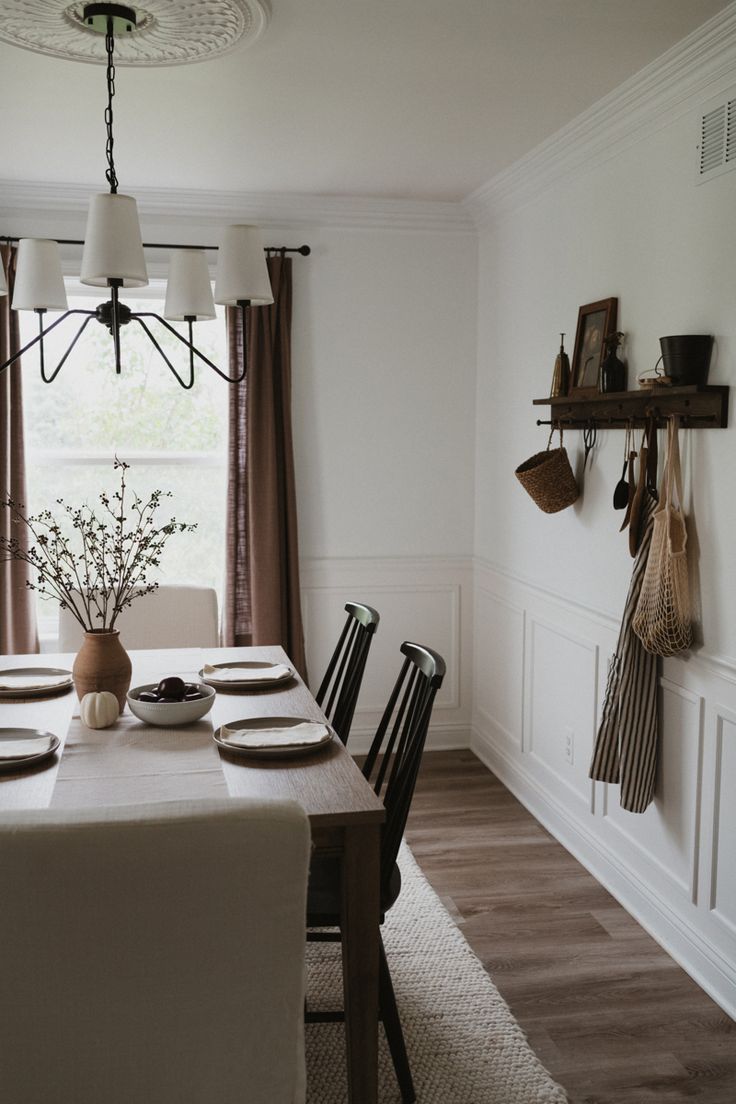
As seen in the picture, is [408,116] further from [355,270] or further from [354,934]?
[354,934]

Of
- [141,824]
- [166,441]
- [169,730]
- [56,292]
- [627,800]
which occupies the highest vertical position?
[56,292]

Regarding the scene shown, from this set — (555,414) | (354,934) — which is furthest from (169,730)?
(555,414)

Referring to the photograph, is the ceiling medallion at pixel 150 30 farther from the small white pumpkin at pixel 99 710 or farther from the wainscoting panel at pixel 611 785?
the wainscoting panel at pixel 611 785

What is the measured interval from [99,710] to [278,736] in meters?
0.47

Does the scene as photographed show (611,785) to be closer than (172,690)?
No

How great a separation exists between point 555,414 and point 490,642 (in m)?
1.33

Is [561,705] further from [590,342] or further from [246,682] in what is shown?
[246,682]

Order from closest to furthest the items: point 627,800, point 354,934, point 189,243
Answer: point 354,934 → point 627,800 → point 189,243

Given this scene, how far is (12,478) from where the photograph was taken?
13.9 feet

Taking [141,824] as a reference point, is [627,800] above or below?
below

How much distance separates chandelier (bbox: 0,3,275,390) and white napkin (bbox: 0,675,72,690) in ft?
2.87

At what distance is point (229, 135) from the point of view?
3.48 metres

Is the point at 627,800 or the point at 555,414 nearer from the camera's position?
the point at 627,800

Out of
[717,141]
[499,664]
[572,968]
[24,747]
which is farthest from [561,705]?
[24,747]
